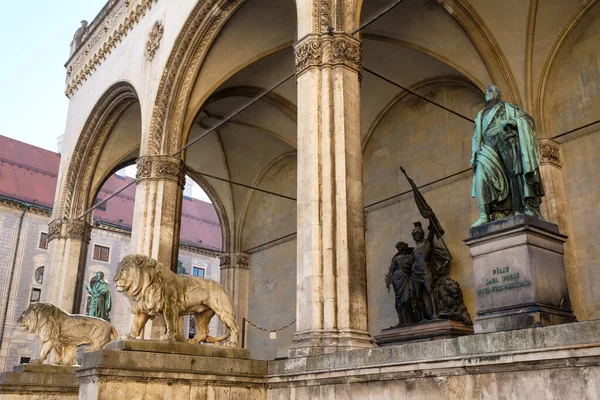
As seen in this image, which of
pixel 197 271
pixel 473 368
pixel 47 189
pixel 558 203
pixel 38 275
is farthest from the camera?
pixel 197 271

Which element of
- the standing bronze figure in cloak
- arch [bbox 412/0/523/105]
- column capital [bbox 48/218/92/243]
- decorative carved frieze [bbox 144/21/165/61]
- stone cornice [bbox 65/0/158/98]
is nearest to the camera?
the standing bronze figure in cloak

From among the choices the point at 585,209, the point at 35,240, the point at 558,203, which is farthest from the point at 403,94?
the point at 35,240

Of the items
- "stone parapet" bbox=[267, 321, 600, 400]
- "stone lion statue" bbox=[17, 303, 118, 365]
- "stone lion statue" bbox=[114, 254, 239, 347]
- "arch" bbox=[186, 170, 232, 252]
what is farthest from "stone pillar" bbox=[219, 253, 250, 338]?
"stone parapet" bbox=[267, 321, 600, 400]

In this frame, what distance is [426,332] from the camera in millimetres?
11336

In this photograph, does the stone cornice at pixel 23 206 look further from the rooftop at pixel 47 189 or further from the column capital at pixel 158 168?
the column capital at pixel 158 168

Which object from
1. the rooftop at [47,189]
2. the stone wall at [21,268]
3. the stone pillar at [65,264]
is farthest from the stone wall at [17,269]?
the stone pillar at [65,264]

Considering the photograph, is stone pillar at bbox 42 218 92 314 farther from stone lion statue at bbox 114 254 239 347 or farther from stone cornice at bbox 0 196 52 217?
stone cornice at bbox 0 196 52 217

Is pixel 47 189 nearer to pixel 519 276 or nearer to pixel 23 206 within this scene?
pixel 23 206

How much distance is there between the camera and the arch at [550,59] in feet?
37.6

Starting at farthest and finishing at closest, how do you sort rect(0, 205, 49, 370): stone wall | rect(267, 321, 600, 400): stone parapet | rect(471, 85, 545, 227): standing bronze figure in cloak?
rect(0, 205, 49, 370): stone wall, rect(471, 85, 545, 227): standing bronze figure in cloak, rect(267, 321, 600, 400): stone parapet

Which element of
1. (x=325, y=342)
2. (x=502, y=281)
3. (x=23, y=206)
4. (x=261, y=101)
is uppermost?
(x=23, y=206)

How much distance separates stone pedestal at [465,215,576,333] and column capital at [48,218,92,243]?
12717 millimetres

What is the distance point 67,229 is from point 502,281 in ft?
43.1

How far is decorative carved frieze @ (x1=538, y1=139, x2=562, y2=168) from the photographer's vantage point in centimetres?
1150
